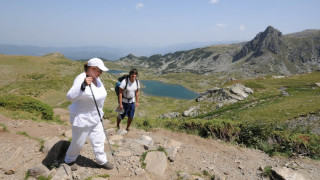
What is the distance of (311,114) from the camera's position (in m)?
20.3

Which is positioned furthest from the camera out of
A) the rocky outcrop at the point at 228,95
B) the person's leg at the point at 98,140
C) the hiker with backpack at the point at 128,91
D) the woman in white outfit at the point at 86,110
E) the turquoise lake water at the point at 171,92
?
the turquoise lake water at the point at 171,92

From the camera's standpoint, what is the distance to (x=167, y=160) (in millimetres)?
7617

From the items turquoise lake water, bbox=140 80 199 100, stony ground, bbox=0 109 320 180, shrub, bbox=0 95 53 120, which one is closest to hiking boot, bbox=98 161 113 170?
stony ground, bbox=0 109 320 180

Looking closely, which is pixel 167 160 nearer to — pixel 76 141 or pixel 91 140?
pixel 91 140

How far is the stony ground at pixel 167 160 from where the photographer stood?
638 cm

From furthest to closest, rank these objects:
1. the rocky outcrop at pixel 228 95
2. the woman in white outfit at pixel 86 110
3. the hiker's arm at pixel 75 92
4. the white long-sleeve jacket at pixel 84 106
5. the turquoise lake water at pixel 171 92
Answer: the turquoise lake water at pixel 171 92, the rocky outcrop at pixel 228 95, the white long-sleeve jacket at pixel 84 106, the woman in white outfit at pixel 86 110, the hiker's arm at pixel 75 92

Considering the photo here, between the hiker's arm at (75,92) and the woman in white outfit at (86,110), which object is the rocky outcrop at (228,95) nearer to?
the woman in white outfit at (86,110)

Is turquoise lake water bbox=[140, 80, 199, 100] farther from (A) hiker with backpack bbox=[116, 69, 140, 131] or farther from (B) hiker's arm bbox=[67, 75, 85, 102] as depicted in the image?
(B) hiker's arm bbox=[67, 75, 85, 102]

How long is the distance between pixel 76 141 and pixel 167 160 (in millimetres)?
3239

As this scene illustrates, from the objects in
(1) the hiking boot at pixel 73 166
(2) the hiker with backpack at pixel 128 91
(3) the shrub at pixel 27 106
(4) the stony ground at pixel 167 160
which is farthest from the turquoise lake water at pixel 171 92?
(1) the hiking boot at pixel 73 166

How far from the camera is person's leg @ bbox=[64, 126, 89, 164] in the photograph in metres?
5.81

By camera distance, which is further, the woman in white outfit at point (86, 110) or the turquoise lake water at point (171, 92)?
the turquoise lake water at point (171, 92)

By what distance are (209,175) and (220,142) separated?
3696 mm

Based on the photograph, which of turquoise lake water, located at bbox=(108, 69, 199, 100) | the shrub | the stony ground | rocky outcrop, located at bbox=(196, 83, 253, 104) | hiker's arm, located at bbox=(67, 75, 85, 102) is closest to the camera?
hiker's arm, located at bbox=(67, 75, 85, 102)
